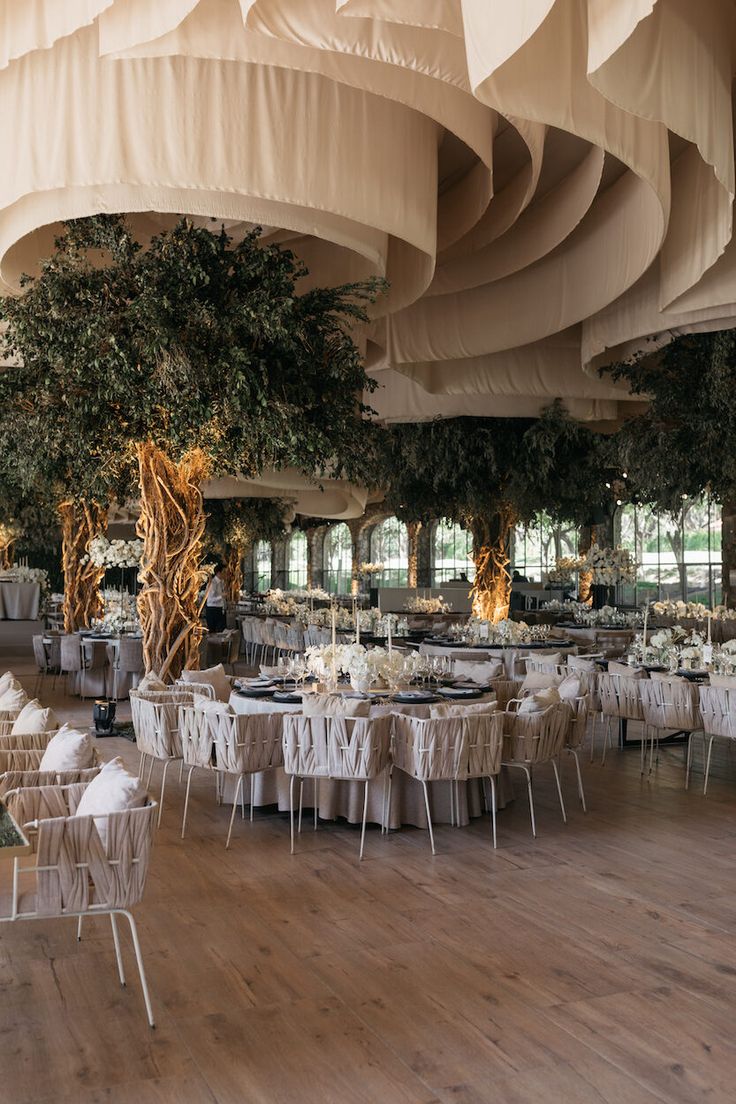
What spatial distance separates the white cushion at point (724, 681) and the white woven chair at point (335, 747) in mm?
2862

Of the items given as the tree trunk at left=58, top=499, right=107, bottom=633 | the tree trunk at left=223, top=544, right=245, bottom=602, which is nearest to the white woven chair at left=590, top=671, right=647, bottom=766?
the tree trunk at left=58, top=499, right=107, bottom=633

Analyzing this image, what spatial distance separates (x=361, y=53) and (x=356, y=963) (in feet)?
14.6

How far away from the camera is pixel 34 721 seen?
5.66 meters

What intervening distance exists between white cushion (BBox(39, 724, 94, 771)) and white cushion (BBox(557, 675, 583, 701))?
3.60 m

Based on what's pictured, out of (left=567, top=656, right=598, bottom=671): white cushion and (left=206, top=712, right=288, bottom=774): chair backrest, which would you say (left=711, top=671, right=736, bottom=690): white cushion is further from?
(left=206, top=712, right=288, bottom=774): chair backrest

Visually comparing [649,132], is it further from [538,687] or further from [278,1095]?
[278,1095]

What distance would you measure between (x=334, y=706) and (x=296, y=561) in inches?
1384

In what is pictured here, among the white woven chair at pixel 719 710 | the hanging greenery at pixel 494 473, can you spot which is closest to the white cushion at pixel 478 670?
the white woven chair at pixel 719 710

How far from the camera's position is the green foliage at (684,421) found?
432 inches

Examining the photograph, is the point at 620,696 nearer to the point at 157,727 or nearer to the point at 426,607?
the point at 157,727

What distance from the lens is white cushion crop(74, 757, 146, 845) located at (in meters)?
3.80

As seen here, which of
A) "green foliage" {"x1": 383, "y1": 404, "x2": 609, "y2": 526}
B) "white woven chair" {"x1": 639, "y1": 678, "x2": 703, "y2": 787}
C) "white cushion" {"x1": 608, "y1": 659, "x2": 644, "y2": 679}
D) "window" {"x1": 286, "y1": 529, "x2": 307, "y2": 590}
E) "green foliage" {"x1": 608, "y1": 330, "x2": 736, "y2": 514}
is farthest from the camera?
"window" {"x1": 286, "y1": 529, "x2": 307, "y2": 590}

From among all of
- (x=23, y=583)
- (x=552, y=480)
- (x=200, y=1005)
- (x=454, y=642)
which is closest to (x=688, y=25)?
(x=200, y=1005)

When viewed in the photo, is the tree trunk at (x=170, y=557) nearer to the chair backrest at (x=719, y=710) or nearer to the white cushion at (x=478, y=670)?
the white cushion at (x=478, y=670)
